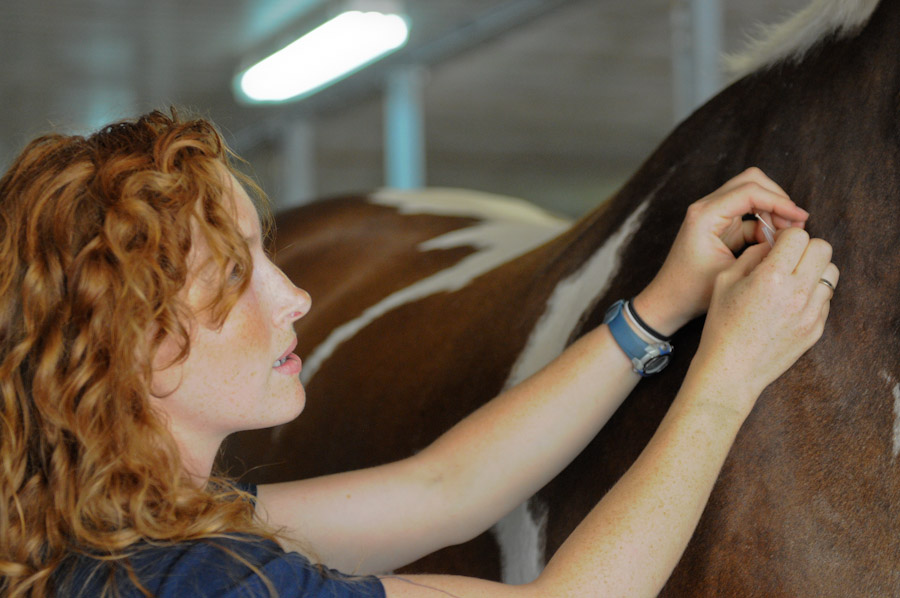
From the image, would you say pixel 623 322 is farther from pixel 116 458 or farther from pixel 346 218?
pixel 346 218

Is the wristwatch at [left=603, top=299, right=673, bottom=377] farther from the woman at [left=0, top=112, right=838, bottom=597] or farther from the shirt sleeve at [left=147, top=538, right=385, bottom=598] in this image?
the shirt sleeve at [left=147, top=538, right=385, bottom=598]

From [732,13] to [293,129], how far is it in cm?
293

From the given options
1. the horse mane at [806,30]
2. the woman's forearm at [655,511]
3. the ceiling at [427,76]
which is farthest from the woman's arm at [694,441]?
the ceiling at [427,76]

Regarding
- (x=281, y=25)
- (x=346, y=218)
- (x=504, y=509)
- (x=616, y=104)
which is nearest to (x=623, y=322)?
(x=504, y=509)

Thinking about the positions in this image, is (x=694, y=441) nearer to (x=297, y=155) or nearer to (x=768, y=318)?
(x=768, y=318)

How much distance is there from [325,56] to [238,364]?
4.53 m

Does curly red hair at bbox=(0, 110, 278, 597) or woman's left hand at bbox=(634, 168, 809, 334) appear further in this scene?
woman's left hand at bbox=(634, 168, 809, 334)

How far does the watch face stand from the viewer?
3.46ft

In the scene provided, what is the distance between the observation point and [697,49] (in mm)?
3373

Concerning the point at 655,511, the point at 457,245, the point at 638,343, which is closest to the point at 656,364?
the point at 638,343

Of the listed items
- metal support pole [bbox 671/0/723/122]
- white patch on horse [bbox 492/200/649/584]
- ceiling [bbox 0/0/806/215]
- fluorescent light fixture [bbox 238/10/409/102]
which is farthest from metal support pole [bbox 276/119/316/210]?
white patch on horse [bbox 492/200/649/584]

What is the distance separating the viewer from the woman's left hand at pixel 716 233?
0.97 m

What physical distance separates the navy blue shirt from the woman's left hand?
1.33 ft

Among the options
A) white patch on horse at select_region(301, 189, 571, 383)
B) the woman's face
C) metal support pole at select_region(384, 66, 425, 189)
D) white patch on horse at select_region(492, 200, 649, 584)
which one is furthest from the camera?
metal support pole at select_region(384, 66, 425, 189)
